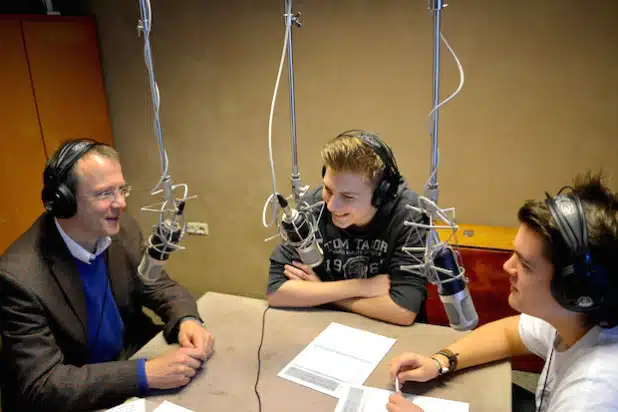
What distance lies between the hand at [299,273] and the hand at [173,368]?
1.51 feet

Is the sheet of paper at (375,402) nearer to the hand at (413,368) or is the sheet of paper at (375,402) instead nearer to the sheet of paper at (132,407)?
the hand at (413,368)

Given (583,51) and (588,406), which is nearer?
(588,406)

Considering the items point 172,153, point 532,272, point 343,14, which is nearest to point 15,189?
point 172,153

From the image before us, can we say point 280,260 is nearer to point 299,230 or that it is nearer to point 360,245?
point 360,245

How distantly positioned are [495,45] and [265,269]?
76.2 inches

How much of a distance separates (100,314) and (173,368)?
18.0 inches

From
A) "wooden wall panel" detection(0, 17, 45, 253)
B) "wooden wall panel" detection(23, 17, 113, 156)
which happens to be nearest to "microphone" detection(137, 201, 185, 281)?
"wooden wall panel" detection(0, 17, 45, 253)

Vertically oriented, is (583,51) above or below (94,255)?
above

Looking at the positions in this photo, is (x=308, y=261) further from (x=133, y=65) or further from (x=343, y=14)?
(x=133, y=65)

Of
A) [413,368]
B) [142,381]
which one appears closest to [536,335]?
[413,368]

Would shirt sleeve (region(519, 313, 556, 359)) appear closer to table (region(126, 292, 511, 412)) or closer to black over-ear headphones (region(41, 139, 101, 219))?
table (region(126, 292, 511, 412))

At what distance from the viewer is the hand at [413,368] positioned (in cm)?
125

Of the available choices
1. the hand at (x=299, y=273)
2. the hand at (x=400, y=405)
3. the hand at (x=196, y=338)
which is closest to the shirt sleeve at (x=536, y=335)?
the hand at (x=400, y=405)

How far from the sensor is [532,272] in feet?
3.60
